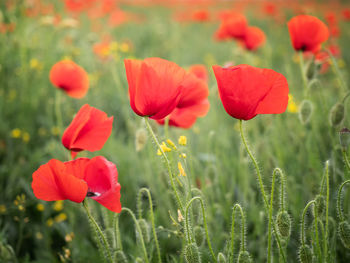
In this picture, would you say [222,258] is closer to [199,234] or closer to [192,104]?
[199,234]

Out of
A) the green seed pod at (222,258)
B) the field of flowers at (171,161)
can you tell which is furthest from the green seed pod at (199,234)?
the green seed pod at (222,258)

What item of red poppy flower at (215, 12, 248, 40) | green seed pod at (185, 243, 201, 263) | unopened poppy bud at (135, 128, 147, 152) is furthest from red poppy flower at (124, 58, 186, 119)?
red poppy flower at (215, 12, 248, 40)

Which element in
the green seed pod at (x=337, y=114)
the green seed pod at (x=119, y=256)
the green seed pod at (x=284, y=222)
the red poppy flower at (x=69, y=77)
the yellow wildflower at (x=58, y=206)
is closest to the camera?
the green seed pod at (x=284, y=222)

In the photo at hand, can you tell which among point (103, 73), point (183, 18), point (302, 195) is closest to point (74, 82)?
point (302, 195)

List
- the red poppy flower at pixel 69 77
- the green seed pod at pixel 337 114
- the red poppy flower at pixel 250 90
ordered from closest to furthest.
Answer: the red poppy flower at pixel 250 90 → the green seed pod at pixel 337 114 → the red poppy flower at pixel 69 77

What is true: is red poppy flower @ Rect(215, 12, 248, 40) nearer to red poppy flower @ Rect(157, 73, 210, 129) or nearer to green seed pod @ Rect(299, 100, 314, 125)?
green seed pod @ Rect(299, 100, 314, 125)

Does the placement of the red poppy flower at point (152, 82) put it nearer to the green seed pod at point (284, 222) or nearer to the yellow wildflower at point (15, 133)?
the green seed pod at point (284, 222)

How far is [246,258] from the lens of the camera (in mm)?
959

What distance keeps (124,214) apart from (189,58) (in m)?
3.53

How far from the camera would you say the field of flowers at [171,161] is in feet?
3.03

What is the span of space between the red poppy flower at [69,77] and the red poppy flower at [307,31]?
1.07 metres

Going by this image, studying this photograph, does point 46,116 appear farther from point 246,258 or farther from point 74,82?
point 246,258

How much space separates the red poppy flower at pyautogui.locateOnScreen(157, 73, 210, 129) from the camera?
122 cm

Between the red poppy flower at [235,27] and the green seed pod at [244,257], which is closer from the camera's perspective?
the green seed pod at [244,257]
